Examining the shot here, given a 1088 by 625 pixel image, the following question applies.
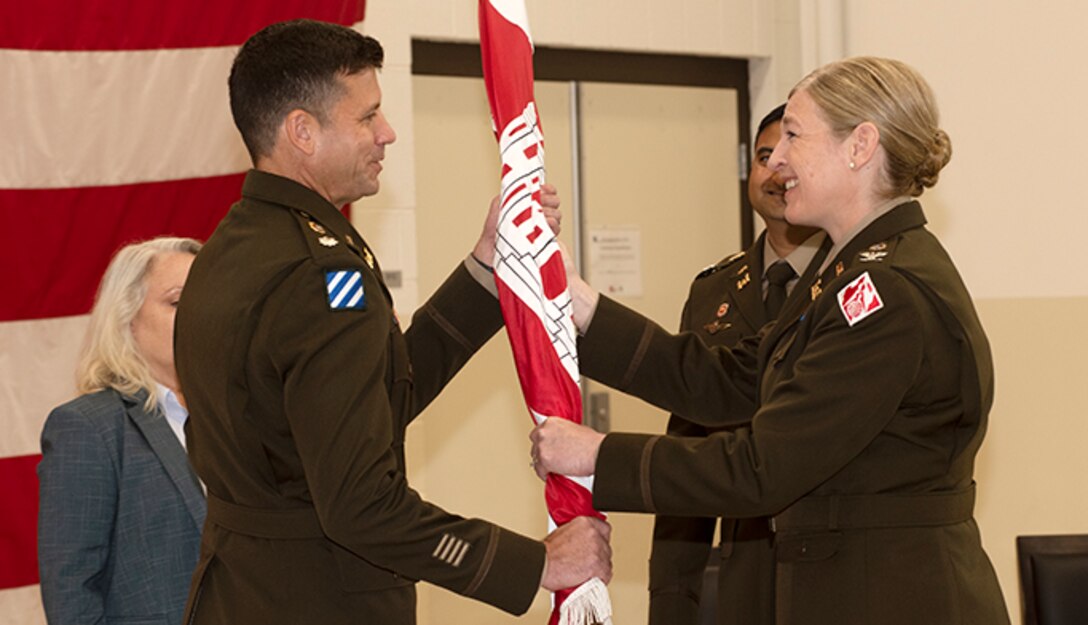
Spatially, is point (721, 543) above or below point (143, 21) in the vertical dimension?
below

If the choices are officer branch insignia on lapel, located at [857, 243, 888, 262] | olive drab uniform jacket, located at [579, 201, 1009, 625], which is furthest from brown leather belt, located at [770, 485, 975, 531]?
officer branch insignia on lapel, located at [857, 243, 888, 262]

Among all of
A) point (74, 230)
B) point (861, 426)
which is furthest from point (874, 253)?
point (74, 230)

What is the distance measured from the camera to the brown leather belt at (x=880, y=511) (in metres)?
2.08

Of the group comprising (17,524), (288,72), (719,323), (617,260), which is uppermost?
(288,72)

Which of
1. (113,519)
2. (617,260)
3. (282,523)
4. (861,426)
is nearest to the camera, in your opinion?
(282,523)

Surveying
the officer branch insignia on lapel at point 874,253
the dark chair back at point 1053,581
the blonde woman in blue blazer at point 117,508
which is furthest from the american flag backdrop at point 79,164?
the dark chair back at point 1053,581

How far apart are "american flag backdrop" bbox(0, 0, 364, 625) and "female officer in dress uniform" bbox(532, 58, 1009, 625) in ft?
6.30

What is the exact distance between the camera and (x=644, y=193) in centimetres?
507

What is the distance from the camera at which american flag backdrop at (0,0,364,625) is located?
354 centimetres

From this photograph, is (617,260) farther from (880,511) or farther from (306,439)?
(306,439)

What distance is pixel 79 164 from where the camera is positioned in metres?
3.64

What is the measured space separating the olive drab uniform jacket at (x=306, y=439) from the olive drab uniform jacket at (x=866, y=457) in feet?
1.02

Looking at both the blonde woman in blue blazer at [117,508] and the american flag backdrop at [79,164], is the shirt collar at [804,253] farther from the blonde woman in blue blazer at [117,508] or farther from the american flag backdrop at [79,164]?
the american flag backdrop at [79,164]

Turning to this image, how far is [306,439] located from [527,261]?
601 mm
